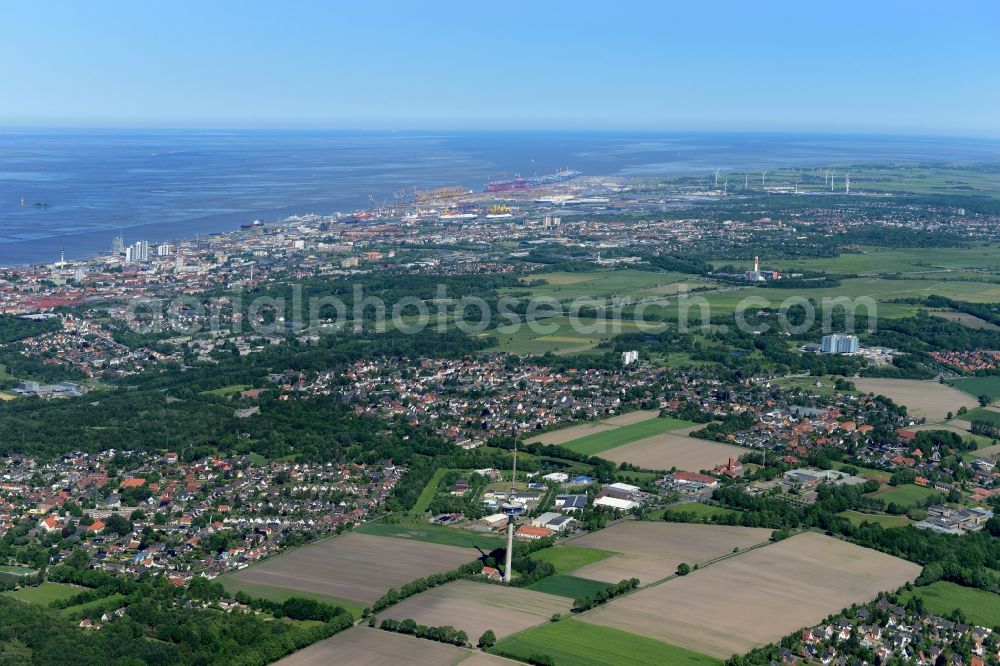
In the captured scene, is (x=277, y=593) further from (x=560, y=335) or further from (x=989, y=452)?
(x=560, y=335)

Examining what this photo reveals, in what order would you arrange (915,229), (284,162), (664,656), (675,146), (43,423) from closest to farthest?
(664,656), (43,423), (915,229), (284,162), (675,146)

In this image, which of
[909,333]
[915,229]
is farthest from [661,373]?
[915,229]

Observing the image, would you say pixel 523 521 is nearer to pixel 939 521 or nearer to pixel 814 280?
pixel 939 521

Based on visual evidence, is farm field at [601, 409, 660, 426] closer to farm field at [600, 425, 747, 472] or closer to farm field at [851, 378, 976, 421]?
farm field at [600, 425, 747, 472]

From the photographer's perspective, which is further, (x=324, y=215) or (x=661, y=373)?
(x=324, y=215)

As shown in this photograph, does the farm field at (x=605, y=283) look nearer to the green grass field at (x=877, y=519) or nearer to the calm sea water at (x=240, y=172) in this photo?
the calm sea water at (x=240, y=172)

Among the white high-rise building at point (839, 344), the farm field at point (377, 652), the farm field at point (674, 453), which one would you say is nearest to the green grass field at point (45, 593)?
the farm field at point (377, 652)

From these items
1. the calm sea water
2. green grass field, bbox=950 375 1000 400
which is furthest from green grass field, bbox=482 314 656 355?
the calm sea water
